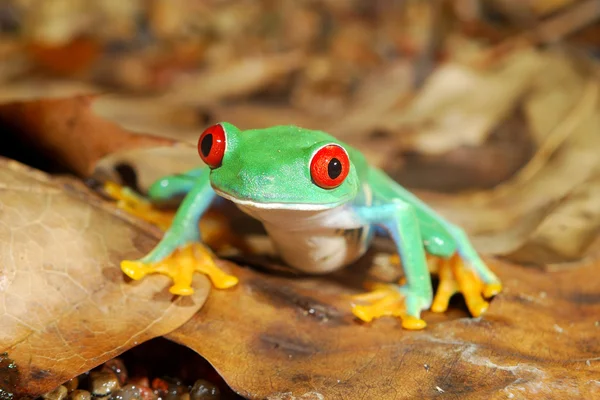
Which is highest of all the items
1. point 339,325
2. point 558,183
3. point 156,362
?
point 558,183

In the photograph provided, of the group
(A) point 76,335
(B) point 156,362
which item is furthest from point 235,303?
(A) point 76,335

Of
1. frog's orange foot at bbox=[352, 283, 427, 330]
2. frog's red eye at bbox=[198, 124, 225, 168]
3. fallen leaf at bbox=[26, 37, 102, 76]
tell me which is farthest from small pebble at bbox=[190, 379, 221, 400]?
fallen leaf at bbox=[26, 37, 102, 76]

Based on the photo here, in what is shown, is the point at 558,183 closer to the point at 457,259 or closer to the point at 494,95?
the point at 457,259

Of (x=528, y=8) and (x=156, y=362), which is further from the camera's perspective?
(x=528, y=8)

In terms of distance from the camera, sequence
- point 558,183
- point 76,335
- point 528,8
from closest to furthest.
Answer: point 76,335 → point 558,183 → point 528,8

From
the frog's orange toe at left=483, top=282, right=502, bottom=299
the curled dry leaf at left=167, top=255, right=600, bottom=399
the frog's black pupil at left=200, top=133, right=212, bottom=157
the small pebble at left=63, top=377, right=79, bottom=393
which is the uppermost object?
the frog's black pupil at left=200, top=133, right=212, bottom=157

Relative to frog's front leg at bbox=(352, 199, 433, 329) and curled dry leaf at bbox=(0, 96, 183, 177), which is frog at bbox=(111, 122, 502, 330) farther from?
curled dry leaf at bbox=(0, 96, 183, 177)
